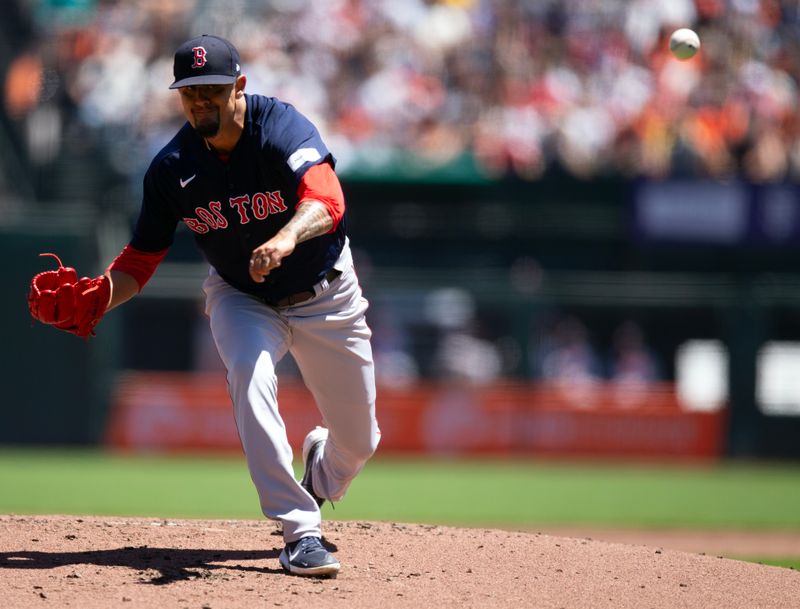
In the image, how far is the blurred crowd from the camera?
43.5ft

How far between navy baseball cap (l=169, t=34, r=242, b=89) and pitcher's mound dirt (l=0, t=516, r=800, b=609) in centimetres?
182

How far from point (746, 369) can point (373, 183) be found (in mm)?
4444

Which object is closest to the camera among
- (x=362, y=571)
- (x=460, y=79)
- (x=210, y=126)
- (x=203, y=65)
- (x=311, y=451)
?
(x=203, y=65)

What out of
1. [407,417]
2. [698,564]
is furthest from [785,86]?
[698,564]

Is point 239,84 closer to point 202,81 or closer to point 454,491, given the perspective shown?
point 202,81

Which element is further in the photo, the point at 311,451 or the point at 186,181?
the point at 311,451

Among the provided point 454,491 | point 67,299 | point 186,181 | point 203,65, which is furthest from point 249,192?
point 454,491

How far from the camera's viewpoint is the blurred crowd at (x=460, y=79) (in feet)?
43.5

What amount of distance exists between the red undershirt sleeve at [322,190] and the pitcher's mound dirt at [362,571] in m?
1.36

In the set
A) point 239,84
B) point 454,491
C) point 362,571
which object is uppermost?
point 239,84

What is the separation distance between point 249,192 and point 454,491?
6.21 meters

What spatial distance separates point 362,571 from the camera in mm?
4785

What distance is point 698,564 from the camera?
5266 millimetres

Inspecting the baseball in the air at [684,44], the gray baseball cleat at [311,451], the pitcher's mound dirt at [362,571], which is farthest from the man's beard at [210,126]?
the baseball in the air at [684,44]
